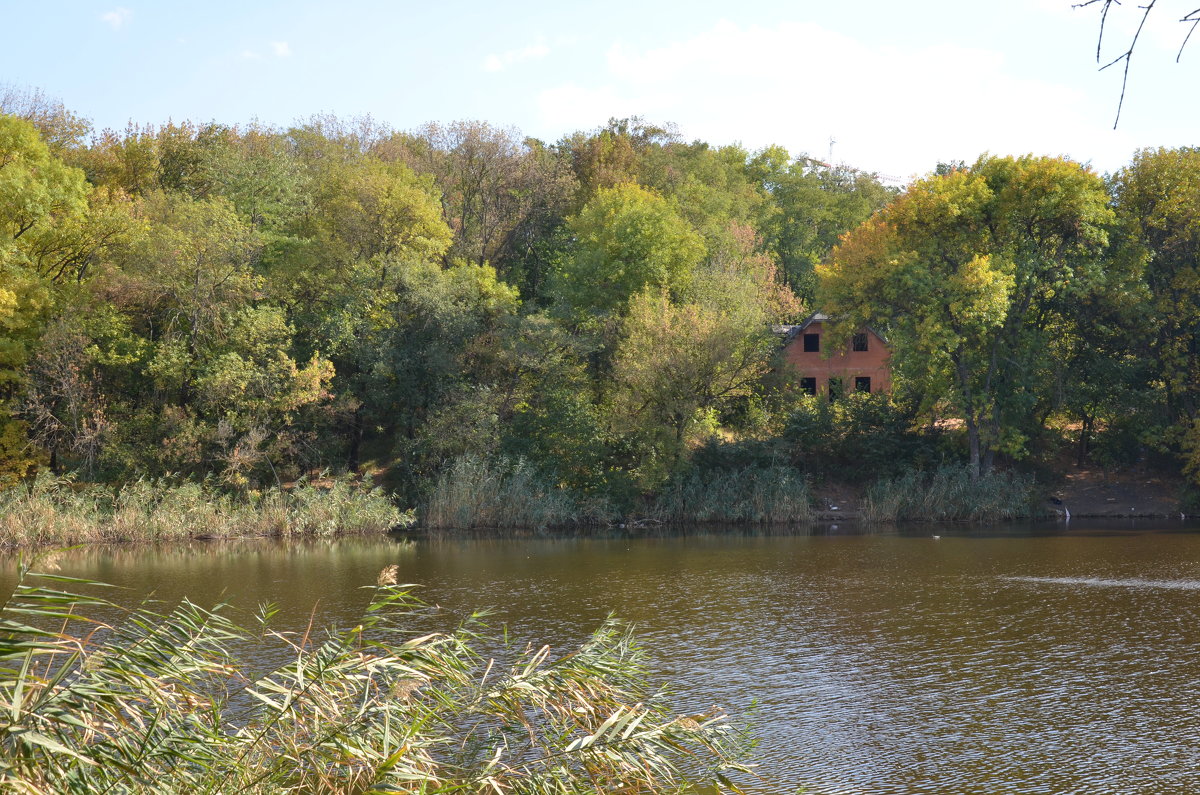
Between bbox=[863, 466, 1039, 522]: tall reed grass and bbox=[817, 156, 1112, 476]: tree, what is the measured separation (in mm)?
1011

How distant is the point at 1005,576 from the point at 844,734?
12941 millimetres

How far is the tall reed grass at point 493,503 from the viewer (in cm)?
3388

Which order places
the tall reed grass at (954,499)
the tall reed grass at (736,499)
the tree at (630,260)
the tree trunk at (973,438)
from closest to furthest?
1. the tall reed grass at (736,499)
2. the tall reed grass at (954,499)
3. the tree trunk at (973,438)
4. the tree at (630,260)

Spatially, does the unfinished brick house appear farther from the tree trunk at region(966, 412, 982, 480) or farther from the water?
the water

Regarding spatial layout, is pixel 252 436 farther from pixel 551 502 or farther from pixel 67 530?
pixel 551 502

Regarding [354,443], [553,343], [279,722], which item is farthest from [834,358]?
[279,722]

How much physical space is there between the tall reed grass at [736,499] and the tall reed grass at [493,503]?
2328 millimetres

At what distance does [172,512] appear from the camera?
101 ft

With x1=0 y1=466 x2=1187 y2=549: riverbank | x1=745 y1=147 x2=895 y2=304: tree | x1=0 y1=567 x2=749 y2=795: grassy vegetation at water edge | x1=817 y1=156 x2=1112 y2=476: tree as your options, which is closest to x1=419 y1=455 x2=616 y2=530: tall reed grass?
x1=0 y1=466 x2=1187 y2=549: riverbank

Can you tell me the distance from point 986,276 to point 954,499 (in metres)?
7.39

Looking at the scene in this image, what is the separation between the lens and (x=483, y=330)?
1523 inches

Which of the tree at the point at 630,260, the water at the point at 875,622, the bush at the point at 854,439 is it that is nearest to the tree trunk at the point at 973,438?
the bush at the point at 854,439

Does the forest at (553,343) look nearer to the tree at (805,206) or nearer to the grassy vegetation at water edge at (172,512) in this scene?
the grassy vegetation at water edge at (172,512)

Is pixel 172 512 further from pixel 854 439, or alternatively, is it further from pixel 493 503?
pixel 854 439
